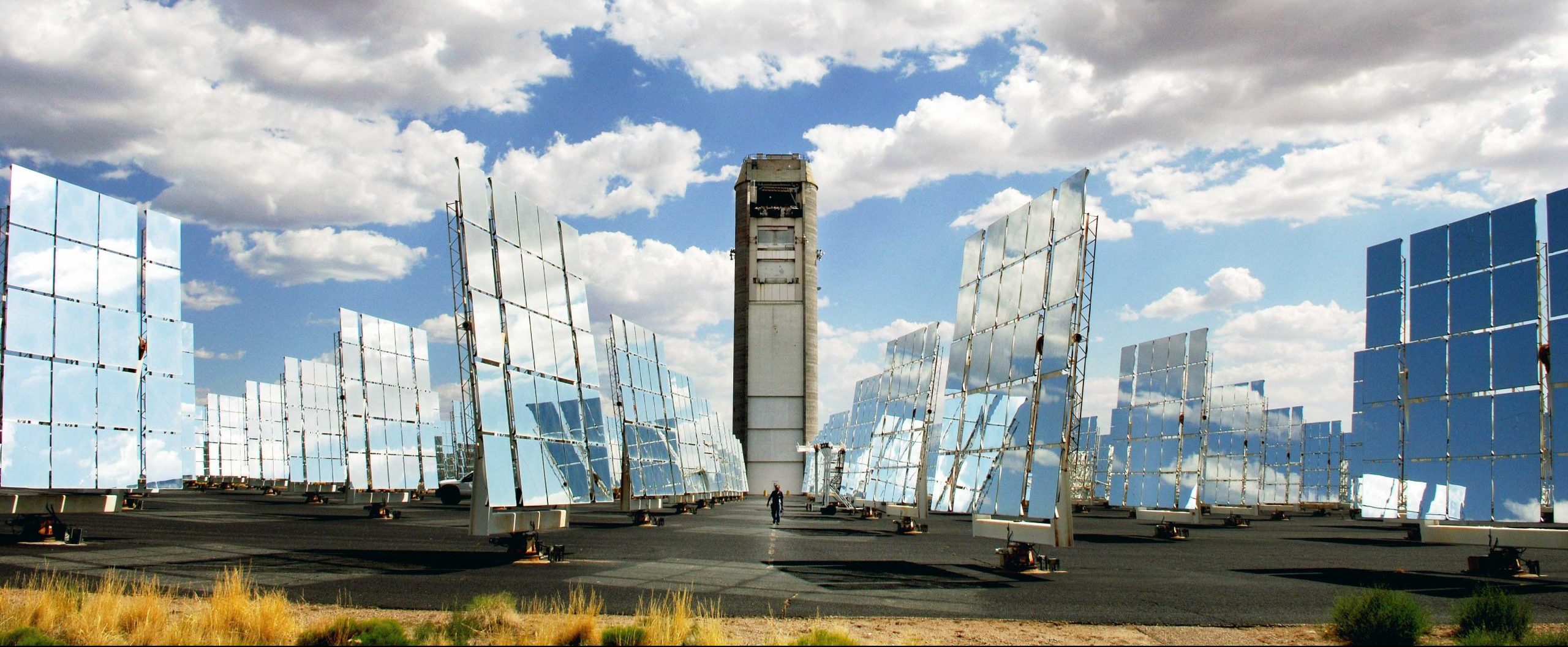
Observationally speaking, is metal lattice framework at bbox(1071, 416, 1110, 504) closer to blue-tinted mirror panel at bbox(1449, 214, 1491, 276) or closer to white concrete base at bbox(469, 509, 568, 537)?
blue-tinted mirror panel at bbox(1449, 214, 1491, 276)

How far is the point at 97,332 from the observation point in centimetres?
2430

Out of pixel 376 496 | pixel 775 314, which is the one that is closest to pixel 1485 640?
pixel 376 496

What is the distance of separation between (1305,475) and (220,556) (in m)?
66.8

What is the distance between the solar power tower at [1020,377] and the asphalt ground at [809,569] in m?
1.27

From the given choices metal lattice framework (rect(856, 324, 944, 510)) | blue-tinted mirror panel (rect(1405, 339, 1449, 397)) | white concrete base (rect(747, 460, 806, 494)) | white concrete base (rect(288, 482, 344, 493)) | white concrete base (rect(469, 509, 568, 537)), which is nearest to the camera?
white concrete base (rect(469, 509, 568, 537))

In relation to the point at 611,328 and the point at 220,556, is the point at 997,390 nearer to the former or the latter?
the point at 220,556

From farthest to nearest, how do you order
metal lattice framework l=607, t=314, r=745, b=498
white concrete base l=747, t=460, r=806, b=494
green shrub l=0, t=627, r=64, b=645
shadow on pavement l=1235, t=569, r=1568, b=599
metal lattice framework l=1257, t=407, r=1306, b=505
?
white concrete base l=747, t=460, r=806, b=494 → metal lattice framework l=1257, t=407, r=1306, b=505 → metal lattice framework l=607, t=314, r=745, b=498 → shadow on pavement l=1235, t=569, r=1568, b=599 → green shrub l=0, t=627, r=64, b=645

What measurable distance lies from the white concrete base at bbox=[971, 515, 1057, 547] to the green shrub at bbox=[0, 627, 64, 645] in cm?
1479

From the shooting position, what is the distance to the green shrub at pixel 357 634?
10.6 m

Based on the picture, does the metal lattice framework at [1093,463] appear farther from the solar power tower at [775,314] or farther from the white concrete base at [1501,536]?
the white concrete base at [1501,536]

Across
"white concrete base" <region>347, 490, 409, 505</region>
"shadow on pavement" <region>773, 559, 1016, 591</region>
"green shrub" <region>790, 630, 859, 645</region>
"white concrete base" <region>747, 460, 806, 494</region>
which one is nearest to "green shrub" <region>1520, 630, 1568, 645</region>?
"shadow on pavement" <region>773, 559, 1016, 591</region>

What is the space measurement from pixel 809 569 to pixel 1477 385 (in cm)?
1457

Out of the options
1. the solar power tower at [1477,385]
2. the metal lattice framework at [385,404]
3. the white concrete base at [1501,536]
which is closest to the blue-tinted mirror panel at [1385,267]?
the solar power tower at [1477,385]

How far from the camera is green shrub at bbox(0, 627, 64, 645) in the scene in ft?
33.6
